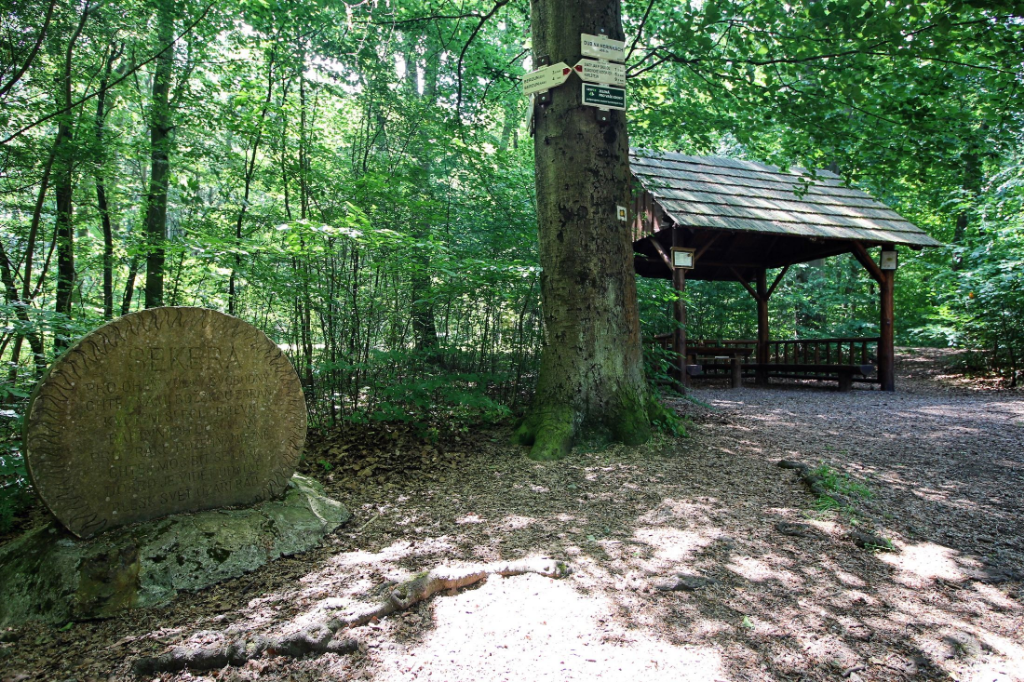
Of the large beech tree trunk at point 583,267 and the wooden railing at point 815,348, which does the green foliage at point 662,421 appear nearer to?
the large beech tree trunk at point 583,267

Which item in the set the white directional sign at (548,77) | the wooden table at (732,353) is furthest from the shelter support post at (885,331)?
the white directional sign at (548,77)

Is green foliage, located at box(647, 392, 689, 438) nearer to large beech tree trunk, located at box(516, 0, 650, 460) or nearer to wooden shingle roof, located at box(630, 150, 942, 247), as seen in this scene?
large beech tree trunk, located at box(516, 0, 650, 460)

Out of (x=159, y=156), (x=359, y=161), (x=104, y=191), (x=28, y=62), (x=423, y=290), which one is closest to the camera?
(x=28, y=62)

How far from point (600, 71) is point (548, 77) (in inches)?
16.8

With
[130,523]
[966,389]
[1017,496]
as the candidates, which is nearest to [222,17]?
[130,523]

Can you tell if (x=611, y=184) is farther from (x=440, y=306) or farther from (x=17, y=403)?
(x=17, y=403)

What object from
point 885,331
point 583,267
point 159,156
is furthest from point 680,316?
point 159,156

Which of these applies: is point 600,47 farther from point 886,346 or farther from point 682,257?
point 886,346

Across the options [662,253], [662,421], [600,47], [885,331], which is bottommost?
[662,421]

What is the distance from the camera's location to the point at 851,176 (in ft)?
19.1

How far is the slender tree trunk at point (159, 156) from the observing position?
5445 mm

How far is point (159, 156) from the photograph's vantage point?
6.34 meters

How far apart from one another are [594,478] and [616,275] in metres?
1.72

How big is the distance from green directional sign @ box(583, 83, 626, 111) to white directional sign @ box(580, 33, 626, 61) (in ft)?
0.79
